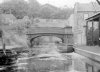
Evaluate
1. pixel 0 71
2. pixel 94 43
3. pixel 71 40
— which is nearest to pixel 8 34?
pixel 71 40

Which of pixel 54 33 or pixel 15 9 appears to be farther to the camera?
pixel 15 9

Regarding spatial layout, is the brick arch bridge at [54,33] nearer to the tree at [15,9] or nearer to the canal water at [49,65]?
the canal water at [49,65]

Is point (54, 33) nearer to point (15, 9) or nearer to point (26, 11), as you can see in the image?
point (15, 9)

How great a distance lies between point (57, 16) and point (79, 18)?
145 feet

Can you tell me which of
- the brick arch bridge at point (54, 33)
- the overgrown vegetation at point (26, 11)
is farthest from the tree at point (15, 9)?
the brick arch bridge at point (54, 33)

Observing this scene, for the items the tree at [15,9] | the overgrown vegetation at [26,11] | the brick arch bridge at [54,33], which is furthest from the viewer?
the overgrown vegetation at [26,11]

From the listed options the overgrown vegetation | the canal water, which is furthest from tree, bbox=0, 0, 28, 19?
the canal water

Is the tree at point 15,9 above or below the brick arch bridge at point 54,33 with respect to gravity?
above

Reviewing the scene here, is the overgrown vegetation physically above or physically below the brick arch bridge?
above

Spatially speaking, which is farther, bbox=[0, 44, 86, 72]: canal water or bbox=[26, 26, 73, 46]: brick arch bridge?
bbox=[26, 26, 73, 46]: brick arch bridge

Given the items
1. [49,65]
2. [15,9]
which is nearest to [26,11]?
[15,9]

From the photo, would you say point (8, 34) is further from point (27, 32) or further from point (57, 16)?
point (57, 16)

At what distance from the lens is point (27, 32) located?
1640 inches

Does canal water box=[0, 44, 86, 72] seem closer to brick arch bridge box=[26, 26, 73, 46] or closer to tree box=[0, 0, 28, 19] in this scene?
brick arch bridge box=[26, 26, 73, 46]
